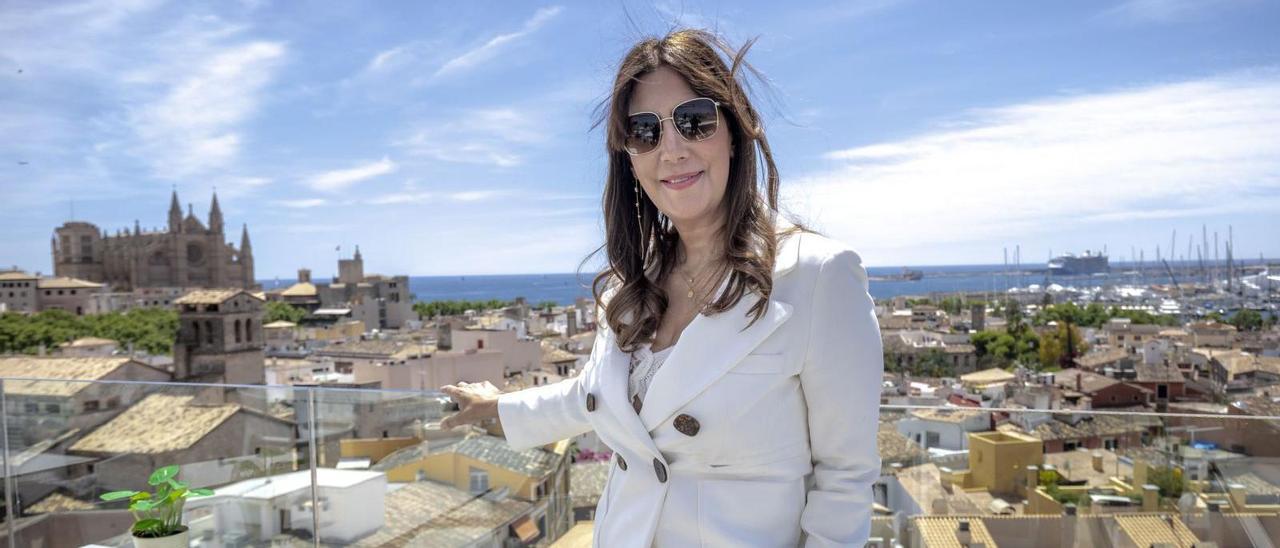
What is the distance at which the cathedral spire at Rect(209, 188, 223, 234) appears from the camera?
219ft

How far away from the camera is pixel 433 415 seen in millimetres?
2129

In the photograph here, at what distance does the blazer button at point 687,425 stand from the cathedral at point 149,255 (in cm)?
7066

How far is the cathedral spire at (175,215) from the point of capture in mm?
65500

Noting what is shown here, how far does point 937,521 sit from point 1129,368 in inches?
1143

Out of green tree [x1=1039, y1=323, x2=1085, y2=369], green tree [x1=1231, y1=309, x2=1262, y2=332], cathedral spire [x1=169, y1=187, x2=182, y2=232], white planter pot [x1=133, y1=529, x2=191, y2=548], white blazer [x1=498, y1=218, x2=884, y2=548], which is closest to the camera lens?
white blazer [x1=498, y1=218, x2=884, y2=548]

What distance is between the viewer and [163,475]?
2.16 m

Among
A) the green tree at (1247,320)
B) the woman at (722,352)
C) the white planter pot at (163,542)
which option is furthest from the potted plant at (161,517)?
the green tree at (1247,320)

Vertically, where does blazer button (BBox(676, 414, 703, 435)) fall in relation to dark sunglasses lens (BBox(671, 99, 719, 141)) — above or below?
below

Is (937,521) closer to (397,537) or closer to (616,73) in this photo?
(397,537)

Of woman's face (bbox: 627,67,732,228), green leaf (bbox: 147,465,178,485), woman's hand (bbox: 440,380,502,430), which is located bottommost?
green leaf (bbox: 147,465,178,485)

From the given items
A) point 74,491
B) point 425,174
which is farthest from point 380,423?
point 425,174

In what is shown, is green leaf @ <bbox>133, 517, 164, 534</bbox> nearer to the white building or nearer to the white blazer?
the white building

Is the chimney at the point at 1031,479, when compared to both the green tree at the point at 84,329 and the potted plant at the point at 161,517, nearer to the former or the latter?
the potted plant at the point at 161,517

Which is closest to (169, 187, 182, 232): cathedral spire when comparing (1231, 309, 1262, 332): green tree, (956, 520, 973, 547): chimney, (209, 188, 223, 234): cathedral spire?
(209, 188, 223, 234): cathedral spire
